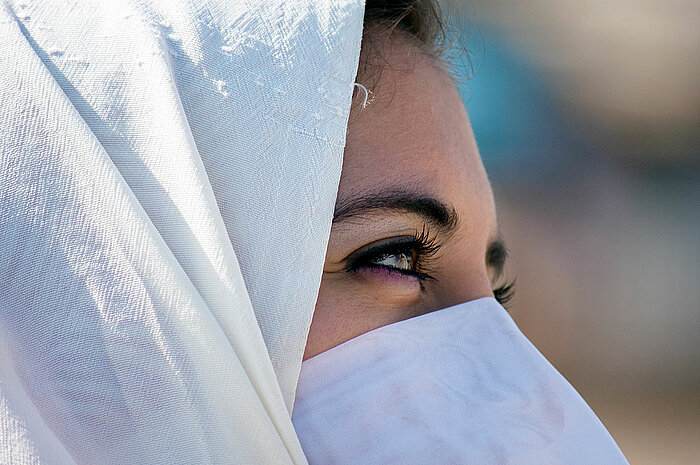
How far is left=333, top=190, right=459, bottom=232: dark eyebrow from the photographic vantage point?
3.90 ft

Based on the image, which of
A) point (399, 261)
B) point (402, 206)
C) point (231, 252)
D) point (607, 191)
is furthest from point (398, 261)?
point (607, 191)

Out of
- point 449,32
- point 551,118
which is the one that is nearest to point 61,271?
point 449,32

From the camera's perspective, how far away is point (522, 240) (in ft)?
17.5

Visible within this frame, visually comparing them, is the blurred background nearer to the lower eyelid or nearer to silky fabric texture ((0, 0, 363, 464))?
the lower eyelid

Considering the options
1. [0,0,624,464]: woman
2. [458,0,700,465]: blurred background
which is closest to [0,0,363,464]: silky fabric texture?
[0,0,624,464]: woman

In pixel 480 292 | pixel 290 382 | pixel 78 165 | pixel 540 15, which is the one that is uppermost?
pixel 78 165

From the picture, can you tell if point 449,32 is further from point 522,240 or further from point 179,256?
point 522,240

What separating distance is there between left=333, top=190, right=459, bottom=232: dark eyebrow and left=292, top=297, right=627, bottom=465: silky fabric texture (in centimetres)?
18

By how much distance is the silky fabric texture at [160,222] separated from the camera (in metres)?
0.85

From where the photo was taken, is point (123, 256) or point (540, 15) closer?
point (123, 256)

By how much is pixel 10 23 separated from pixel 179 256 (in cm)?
40

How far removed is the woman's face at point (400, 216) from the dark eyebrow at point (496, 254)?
6.5 inches

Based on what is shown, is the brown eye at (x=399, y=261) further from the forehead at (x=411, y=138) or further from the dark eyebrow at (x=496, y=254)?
the dark eyebrow at (x=496, y=254)

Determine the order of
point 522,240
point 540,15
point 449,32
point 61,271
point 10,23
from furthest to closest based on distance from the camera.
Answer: point 540,15
point 522,240
point 449,32
point 10,23
point 61,271
